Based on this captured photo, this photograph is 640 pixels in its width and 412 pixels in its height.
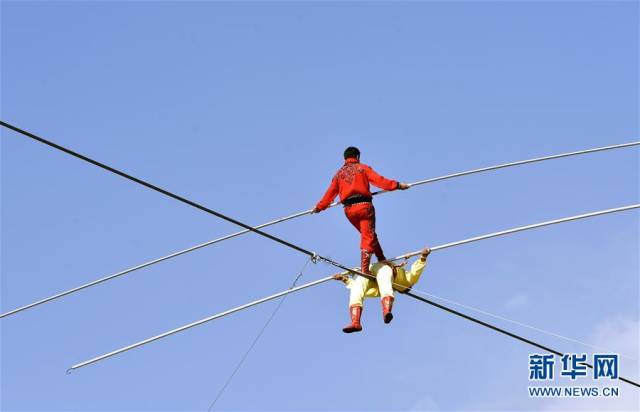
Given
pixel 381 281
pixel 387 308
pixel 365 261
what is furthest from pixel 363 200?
pixel 387 308

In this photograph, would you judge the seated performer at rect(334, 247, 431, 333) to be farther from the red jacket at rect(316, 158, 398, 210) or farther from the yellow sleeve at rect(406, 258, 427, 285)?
the red jacket at rect(316, 158, 398, 210)

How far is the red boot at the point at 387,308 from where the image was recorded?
41.5 feet

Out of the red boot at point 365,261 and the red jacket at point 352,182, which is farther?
the red jacket at point 352,182

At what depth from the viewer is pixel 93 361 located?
12.3 meters

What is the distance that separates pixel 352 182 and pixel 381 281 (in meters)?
1.32

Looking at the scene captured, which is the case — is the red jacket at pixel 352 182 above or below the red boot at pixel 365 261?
above

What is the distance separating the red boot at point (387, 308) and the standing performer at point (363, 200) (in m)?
0.57

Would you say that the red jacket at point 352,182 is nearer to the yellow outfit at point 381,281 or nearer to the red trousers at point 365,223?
the red trousers at point 365,223

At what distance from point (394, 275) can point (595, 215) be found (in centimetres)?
255

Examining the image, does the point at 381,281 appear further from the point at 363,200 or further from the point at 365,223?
the point at 363,200

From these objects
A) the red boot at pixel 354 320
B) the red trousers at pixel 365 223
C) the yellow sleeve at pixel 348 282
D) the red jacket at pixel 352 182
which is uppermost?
the red jacket at pixel 352 182

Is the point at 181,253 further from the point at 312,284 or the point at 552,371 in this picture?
the point at 552,371

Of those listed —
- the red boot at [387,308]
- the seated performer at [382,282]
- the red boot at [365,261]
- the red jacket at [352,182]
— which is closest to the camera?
the red boot at [387,308]

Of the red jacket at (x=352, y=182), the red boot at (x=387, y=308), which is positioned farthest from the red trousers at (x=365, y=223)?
the red boot at (x=387, y=308)
